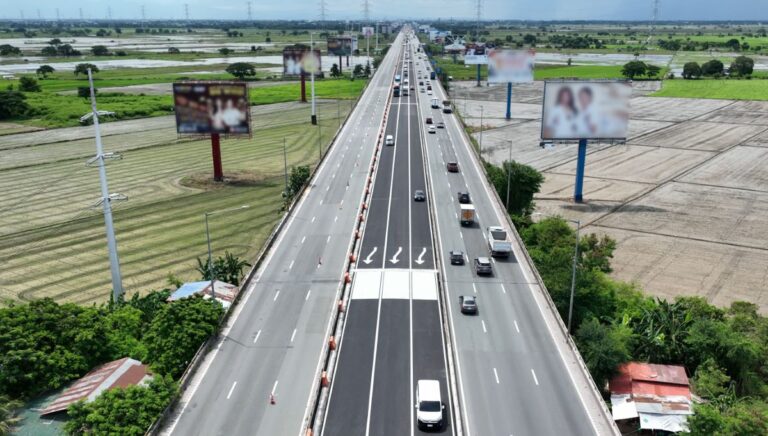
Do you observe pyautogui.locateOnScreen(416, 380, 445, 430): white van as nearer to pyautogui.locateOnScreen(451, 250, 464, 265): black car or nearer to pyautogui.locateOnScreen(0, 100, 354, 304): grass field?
pyautogui.locateOnScreen(451, 250, 464, 265): black car

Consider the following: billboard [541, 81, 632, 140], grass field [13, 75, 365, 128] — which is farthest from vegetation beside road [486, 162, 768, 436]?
→ grass field [13, 75, 365, 128]

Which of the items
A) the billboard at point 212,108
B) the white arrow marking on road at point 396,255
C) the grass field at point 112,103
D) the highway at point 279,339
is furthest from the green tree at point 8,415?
the grass field at point 112,103

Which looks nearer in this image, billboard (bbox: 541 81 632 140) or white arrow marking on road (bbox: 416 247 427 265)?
white arrow marking on road (bbox: 416 247 427 265)

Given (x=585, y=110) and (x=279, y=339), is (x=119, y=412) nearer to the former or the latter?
(x=279, y=339)

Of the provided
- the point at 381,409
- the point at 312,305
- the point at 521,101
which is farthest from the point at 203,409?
the point at 521,101

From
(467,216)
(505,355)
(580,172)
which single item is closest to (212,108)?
(467,216)

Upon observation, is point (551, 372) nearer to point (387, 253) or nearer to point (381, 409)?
point (381, 409)
